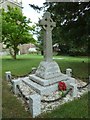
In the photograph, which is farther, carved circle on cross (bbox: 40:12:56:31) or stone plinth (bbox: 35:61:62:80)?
carved circle on cross (bbox: 40:12:56:31)

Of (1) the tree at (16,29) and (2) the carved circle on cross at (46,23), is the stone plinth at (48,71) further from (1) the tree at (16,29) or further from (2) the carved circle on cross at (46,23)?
(1) the tree at (16,29)

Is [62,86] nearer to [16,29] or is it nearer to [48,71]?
[48,71]

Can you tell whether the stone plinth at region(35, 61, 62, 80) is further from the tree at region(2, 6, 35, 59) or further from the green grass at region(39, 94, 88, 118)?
the tree at region(2, 6, 35, 59)

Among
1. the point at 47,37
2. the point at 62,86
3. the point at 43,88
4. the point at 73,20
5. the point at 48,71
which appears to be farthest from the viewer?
the point at 73,20

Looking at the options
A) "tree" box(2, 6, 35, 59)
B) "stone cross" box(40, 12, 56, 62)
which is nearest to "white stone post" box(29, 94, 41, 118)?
"stone cross" box(40, 12, 56, 62)

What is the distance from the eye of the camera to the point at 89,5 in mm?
10391

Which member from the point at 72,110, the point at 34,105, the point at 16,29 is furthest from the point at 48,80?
the point at 16,29

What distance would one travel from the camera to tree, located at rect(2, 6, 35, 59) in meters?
19.9

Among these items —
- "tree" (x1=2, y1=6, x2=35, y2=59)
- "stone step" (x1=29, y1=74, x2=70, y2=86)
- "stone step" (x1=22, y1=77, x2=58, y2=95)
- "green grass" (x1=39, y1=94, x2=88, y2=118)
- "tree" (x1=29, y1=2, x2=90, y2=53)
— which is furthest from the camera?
"tree" (x1=2, y1=6, x2=35, y2=59)

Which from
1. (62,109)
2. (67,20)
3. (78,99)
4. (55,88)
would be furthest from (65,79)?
(67,20)

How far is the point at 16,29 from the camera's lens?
1955 centimetres

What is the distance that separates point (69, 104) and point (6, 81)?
3.79m

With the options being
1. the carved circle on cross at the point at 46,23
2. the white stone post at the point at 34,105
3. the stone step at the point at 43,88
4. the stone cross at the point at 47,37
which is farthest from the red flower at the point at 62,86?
the carved circle on cross at the point at 46,23

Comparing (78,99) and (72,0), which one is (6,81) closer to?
(78,99)
